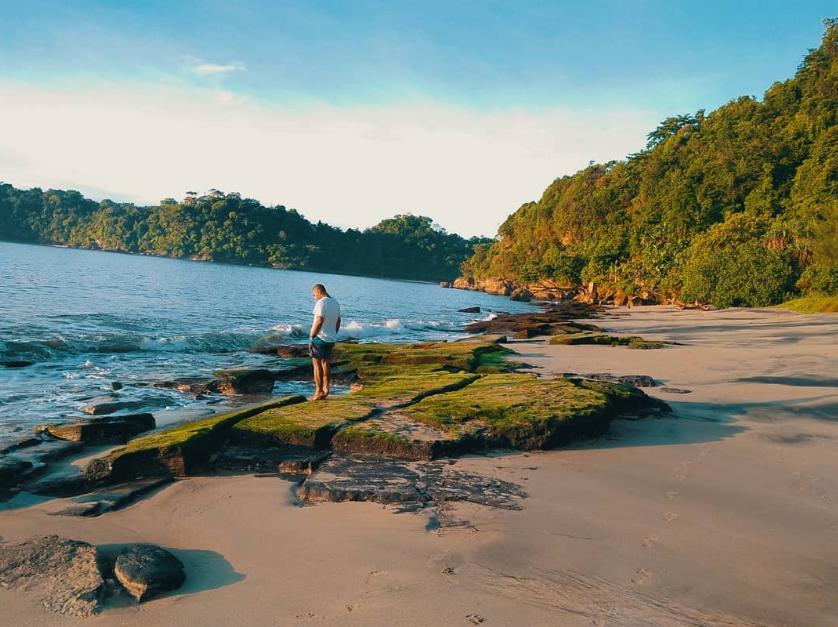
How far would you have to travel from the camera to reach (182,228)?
6309 inches

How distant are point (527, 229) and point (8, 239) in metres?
147

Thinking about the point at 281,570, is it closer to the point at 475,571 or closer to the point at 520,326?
the point at 475,571

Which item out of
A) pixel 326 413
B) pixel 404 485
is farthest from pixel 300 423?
pixel 404 485

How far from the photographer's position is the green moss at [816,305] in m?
37.9

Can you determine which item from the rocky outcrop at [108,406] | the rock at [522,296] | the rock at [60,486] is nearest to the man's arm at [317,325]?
the rocky outcrop at [108,406]

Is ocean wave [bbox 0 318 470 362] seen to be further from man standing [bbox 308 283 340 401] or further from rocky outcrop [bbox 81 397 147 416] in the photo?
man standing [bbox 308 283 340 401]

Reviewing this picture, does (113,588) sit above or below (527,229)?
below

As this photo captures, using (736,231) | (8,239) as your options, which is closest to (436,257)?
(8,239)

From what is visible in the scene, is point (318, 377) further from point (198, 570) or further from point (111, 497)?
point (198, 570)

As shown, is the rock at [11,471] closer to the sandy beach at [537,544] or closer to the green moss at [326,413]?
the sandy beach at [537,544]

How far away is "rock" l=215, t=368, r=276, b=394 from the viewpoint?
40.3 ft

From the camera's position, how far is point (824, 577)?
157 inches

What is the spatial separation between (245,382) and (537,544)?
927 cm

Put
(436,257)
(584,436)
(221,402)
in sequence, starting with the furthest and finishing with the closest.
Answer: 1. (436,257)
2. (221,402)
3. (584,436)
